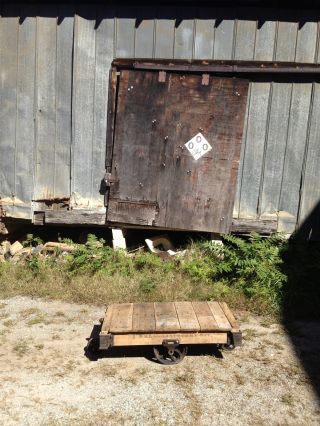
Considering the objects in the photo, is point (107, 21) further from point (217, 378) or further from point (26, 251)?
point (217, 378)

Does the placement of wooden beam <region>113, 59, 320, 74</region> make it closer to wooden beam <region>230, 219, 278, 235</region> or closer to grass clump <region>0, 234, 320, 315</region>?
Result: wooden beam <region>230, 219, 278, 235</region>

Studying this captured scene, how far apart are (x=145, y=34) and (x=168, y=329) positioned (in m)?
3.81

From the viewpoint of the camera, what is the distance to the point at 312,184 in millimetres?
6402

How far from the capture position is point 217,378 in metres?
4.32

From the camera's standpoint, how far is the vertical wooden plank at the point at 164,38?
6242mm

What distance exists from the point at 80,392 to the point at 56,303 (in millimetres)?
1955

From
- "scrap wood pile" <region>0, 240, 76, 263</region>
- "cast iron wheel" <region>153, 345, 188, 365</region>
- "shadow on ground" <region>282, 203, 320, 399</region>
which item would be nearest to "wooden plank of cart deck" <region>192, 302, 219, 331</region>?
"cast iron wheel" <region>153, 345, 188, 365</region>

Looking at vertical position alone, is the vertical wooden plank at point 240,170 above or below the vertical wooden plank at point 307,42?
below

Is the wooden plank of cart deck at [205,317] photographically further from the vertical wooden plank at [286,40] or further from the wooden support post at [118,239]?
the vertical wooden plank at [286,40]

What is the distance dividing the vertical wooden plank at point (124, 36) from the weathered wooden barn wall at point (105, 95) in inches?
0.5

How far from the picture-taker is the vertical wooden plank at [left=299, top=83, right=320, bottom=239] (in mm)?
6270

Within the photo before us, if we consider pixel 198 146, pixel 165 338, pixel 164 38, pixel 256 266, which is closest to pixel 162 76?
pixel 164 38

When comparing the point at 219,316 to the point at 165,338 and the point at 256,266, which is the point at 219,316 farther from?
the point at 256,266

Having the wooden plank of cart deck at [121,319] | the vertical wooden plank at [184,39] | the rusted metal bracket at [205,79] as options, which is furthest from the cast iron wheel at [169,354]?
the vertical wooden plank at [184,39]
